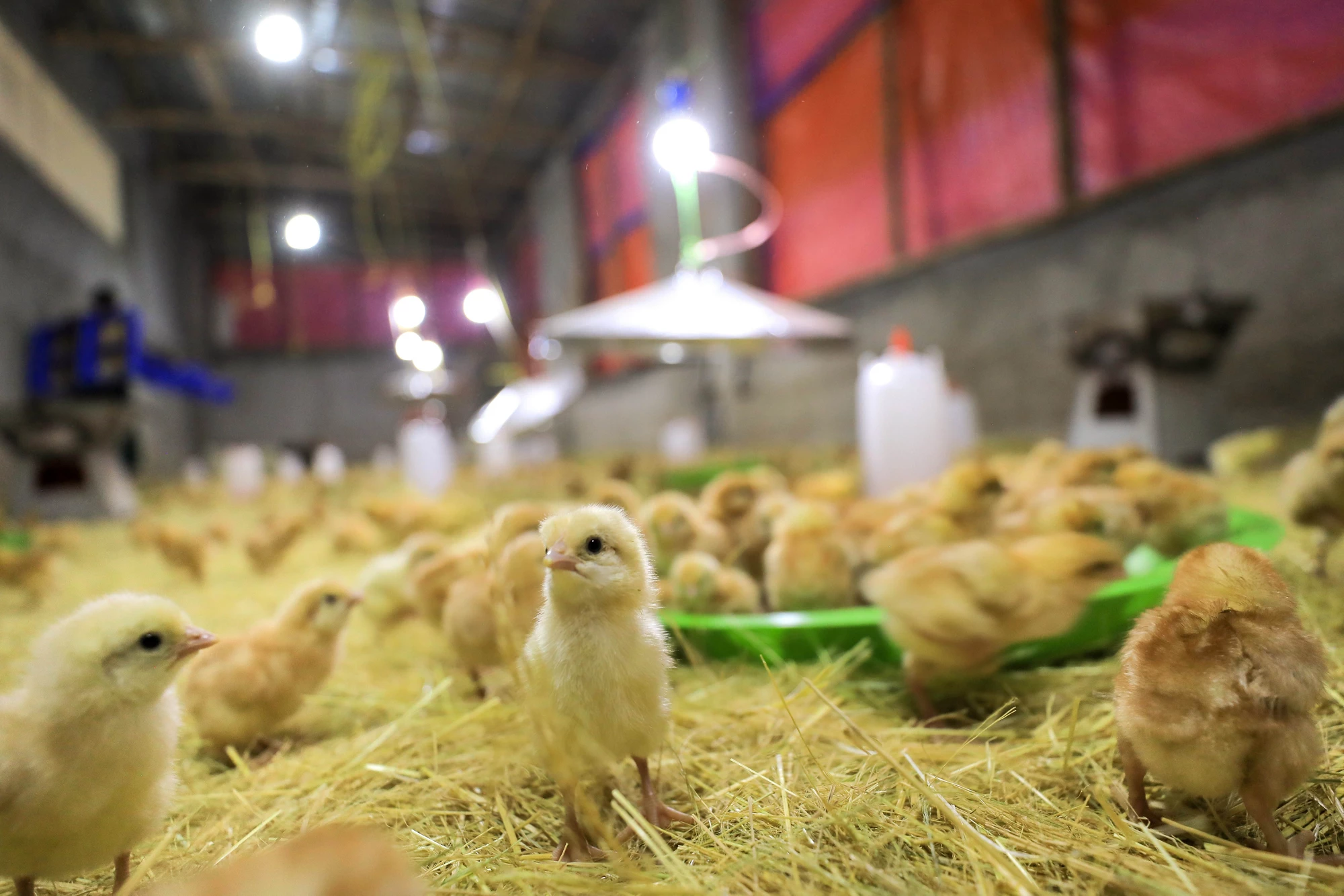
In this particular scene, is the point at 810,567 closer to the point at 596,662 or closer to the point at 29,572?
the point at 596,662

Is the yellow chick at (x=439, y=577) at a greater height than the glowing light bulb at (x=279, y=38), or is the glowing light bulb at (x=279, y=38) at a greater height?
the glowing light bulb at (x=279, y=38)

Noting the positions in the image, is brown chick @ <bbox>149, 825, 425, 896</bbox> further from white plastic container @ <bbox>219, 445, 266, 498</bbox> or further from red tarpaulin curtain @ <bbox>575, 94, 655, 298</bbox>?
white plastic container @ <bbox>219, 445, 266, 498</bbox>

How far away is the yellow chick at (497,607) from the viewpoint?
72cm

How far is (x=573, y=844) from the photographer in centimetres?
56

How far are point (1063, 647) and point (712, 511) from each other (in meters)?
0.78

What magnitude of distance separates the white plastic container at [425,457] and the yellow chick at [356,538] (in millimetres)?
595

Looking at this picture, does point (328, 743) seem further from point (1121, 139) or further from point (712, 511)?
point (1121, 139)

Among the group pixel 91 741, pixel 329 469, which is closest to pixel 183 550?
A: pixel 91 741

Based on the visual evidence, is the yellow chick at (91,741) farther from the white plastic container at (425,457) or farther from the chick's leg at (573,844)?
the white plastic container at (425,457)

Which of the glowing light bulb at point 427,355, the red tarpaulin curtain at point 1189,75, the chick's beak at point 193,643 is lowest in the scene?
the chick's beak at point 193,643

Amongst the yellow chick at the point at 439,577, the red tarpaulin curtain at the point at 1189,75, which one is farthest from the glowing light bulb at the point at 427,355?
the red tarpaulin curtain at the point at 1189,75

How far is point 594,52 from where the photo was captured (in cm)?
131

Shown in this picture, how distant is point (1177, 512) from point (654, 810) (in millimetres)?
1170

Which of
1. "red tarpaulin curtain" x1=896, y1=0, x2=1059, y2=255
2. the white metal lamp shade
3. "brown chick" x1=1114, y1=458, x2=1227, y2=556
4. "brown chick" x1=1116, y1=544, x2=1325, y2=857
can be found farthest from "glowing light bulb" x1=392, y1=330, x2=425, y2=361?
"red tarpaulin curtain" x1=896, y1=0, x2=1059, y2=255
